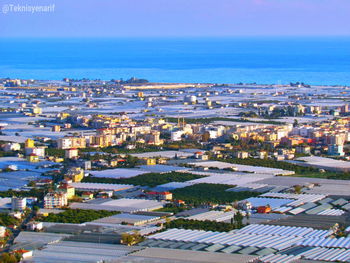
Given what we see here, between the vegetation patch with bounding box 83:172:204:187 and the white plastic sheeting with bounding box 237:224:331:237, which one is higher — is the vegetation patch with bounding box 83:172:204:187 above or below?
above

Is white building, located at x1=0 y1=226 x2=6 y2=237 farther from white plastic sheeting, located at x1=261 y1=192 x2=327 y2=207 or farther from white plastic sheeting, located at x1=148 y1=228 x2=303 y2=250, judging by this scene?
white plastic sheeting, located at x1=261 y1=192 x2=327 y2=207

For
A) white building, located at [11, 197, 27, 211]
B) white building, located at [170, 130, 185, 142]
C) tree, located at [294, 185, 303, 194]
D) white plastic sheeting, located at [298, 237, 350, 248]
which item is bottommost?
white plastic sheeting, located at [298, 237, 350, 248]

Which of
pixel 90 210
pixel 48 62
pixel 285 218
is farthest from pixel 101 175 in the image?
pixel 48 62

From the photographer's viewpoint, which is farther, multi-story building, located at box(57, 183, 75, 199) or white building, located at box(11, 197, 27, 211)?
multi-story building, located at box(57, 183, 75, 199)

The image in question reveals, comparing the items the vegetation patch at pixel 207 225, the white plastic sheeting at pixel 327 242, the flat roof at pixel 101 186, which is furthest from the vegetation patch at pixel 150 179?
the white plastic sheeting at pixel 327 242

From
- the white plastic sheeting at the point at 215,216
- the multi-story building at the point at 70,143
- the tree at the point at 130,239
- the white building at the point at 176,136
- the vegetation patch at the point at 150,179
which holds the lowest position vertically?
the tree at the point at 130,239

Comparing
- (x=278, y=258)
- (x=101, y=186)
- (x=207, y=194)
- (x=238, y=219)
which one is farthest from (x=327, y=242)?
(x=101, y=186)

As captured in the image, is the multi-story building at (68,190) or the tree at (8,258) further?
the multi-story building at (68,190)

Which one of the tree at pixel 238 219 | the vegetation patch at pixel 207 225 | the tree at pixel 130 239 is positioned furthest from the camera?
the tree at pixel 238 219

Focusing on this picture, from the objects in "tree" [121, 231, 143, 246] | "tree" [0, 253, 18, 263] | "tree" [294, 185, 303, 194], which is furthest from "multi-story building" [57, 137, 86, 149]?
"tree" [0, 253, 18, 263]

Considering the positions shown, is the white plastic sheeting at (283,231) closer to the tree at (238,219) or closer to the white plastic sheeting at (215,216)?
the tree at (238,219)
